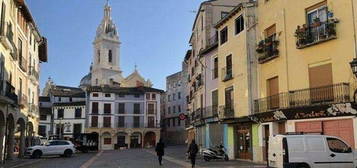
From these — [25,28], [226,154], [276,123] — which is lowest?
[226,154]

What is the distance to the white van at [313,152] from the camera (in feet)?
50.9

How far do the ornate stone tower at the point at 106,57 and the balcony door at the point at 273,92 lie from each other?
74.0 m

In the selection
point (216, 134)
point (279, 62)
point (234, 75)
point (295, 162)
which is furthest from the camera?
point (216, 134)

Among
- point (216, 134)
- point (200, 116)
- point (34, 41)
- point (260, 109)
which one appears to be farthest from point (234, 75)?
point (34, 41)

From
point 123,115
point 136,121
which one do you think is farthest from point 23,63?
point 136,121

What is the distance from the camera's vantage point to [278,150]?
15.9 m

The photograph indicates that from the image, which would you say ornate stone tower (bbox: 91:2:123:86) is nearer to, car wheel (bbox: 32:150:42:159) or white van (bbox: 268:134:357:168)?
car wheel (bbox: 32:150:42:159)

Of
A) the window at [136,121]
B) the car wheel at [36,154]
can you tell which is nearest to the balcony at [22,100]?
the car wheel at [36,154]

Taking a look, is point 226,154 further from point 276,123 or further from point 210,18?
point 210,18

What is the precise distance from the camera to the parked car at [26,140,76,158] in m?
35.2

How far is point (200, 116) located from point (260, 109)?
509 inches

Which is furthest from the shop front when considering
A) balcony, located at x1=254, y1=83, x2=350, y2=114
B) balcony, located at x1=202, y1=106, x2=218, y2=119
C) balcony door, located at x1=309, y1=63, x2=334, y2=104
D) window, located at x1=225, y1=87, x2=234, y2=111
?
balcony, located at x1=202, y1=106, x2=218, y2=119

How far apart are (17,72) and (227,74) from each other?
15.9 m

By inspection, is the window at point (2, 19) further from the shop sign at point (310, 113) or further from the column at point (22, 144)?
the shop sign at point (310, 113)
